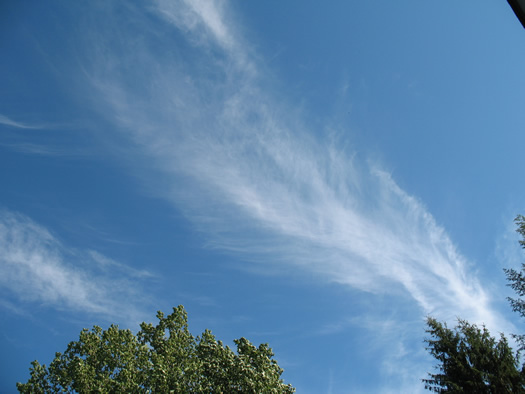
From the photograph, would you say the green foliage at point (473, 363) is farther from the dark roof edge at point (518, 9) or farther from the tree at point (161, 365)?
the dark roof edge at point (518, 9)

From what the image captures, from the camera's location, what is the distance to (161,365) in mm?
25516

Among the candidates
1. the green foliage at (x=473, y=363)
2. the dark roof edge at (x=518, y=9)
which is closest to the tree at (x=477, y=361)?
the green foliage at (x=473, y=363)

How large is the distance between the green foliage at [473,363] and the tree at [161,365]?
12.8 m

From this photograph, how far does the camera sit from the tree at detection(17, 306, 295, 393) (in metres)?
24.9

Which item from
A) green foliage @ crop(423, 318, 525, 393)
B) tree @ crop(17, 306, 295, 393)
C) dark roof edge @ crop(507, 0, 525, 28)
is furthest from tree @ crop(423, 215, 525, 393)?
dark roof edge @ crop(507, 0, 525, 28)

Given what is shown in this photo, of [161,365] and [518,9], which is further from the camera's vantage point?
[161,365]

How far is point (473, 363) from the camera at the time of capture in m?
24.2

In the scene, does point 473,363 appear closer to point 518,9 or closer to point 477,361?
point 477,361

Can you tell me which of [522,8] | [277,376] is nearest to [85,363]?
[277,376]

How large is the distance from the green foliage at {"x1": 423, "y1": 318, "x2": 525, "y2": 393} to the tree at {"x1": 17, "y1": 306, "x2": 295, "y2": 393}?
12.8 m

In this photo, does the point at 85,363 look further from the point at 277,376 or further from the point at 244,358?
the point at 277,376

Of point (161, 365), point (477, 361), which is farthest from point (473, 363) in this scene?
point (161, 365)

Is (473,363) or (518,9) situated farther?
(473,363)

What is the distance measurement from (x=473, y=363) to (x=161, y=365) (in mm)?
24817
